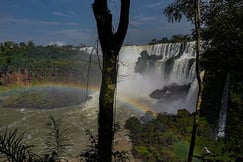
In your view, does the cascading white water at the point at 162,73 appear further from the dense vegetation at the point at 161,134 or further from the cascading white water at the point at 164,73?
the dense vegetation at the point at 161,134

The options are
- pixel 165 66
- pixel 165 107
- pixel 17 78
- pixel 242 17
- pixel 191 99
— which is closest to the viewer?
pixel 242 17

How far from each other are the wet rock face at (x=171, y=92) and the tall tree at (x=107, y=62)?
2026cm

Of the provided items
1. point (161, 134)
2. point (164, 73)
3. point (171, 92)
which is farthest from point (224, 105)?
point (164, 73)

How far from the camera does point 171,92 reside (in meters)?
24.6

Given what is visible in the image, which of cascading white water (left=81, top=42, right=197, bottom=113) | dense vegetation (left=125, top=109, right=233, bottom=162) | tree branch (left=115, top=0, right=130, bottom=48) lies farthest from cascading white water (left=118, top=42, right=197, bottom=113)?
tree branch (left=115, top=0, right=130, bottom=48)

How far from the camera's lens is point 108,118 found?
6.07 feet

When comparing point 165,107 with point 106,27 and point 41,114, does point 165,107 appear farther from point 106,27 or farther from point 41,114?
point 106,27

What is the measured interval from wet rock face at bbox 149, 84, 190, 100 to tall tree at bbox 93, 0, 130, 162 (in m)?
20.3

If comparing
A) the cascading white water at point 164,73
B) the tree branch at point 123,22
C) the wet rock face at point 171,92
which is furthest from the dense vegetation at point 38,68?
the tree branch at point 123,22

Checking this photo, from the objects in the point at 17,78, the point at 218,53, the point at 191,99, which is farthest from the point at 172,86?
the point at 17,78

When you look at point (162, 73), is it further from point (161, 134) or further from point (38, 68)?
point (38, 68)

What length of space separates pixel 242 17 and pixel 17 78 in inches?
1826

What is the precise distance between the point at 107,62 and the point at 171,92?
76.1ft

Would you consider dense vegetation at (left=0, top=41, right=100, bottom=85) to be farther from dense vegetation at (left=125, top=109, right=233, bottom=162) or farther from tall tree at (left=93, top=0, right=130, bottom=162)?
tall tree at (left=93, top=0, right=130, bottom=162)
